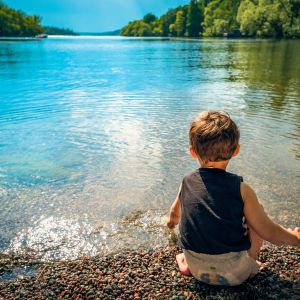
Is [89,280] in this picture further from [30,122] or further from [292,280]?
[30,122]

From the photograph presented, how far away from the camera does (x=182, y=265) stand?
4207mm

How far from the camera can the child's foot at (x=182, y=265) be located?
412 centimetres

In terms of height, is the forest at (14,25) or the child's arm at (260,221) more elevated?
the forest at (14,25)

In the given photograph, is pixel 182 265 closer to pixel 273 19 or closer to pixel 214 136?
pixel 214 136

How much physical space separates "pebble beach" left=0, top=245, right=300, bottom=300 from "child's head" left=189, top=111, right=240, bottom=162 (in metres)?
1.58

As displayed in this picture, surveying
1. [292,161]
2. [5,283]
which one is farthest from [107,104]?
[5,283]

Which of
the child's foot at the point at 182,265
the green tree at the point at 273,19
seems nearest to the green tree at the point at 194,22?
the green tree at the point at 273,19

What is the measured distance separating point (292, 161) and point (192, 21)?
A: 18725 centimetres

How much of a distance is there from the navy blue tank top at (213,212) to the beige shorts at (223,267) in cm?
9

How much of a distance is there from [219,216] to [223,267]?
646 millimetres

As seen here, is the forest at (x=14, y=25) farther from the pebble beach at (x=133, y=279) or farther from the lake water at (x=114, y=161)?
the pebble beach at (x=133, y=279)

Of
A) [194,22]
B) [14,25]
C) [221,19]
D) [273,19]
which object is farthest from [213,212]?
[194,22]

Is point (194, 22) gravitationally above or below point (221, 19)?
below

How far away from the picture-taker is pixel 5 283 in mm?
4211
